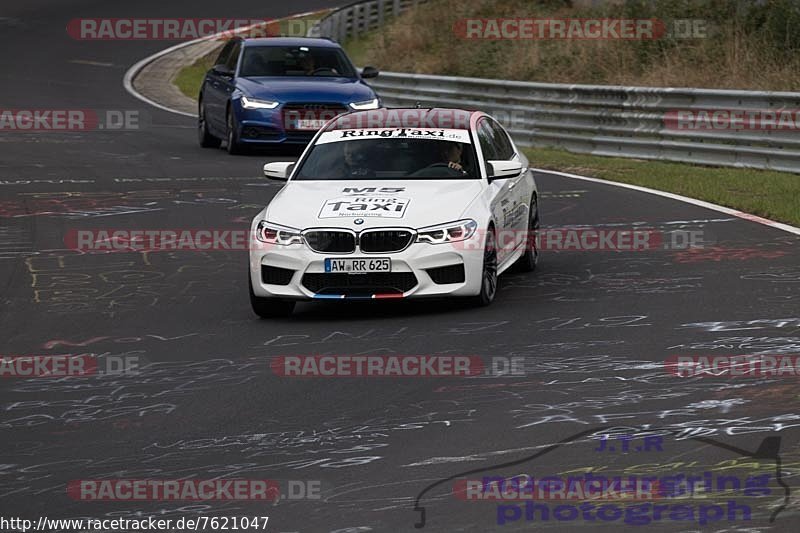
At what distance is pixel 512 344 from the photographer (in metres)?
10.4

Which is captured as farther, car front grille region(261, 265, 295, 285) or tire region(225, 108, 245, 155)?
tire region(225, 108, 245, 155)

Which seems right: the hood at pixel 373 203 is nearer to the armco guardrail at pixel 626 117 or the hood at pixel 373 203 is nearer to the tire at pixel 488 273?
the tire at pixel 488 273

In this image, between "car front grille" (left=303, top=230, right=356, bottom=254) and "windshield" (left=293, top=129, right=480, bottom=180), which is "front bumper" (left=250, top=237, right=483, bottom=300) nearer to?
"car front grille" (left=303, top=230, right=356, bottom=254)

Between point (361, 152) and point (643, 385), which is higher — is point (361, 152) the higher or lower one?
the higher one

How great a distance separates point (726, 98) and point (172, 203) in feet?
24.6

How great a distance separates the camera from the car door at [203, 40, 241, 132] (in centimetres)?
2412

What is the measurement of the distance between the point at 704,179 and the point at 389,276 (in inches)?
363

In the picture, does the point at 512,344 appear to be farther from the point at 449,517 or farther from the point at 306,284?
the point at 449,517

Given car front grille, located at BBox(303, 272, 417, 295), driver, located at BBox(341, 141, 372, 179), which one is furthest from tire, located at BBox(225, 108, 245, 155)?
car front grille, located at BBox(303, 272, 417, 295)

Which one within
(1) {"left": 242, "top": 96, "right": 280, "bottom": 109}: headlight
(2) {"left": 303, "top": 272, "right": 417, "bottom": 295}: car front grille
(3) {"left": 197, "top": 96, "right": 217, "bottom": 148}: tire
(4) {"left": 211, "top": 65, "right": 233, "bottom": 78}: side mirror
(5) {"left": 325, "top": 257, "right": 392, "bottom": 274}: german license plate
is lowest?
(3) {"left": 197, "top": 96, "right": 217, "bottom": 148}: tire

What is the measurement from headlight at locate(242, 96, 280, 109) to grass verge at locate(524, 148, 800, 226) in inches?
148

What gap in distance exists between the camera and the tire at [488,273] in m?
11.8

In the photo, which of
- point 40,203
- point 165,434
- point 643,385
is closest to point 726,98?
point 40,203

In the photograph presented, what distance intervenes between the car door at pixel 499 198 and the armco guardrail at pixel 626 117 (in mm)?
7623
